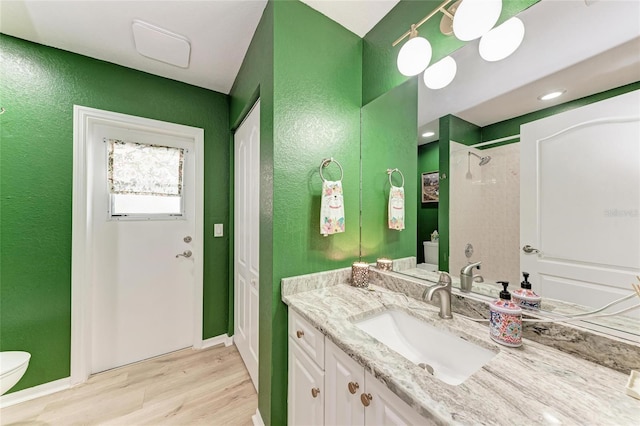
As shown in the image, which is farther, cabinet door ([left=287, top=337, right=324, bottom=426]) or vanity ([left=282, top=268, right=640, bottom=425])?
cabinet door ([left=287, top=337, right=324, bottom=426])

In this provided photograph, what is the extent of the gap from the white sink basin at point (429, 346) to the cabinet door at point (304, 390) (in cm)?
28

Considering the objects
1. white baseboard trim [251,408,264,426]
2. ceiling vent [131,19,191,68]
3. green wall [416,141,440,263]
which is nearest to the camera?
green wall [416,141,440,263]

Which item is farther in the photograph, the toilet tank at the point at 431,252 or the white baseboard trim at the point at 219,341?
the white baseboard trim at the point at 219,341

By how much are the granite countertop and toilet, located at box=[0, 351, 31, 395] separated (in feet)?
5.73

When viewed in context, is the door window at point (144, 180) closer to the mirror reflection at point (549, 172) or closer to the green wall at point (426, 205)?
the green wall at point (426, 205)

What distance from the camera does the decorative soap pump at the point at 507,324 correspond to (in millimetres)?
726

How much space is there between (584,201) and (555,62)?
1.59 feet

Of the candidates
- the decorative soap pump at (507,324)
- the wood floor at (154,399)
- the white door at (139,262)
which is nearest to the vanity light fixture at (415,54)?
the decorative soap pump at (507,324)

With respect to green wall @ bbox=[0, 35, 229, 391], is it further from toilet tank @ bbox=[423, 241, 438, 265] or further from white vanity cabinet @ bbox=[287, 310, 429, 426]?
toilet tank @ bbox=[423, 241, 438, 265]

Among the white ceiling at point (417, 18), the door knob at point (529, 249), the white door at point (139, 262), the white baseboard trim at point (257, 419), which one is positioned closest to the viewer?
the white ceiling at point (417, 18)

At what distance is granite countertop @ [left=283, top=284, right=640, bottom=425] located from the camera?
48 centimetres

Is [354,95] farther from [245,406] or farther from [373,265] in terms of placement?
[245,406]

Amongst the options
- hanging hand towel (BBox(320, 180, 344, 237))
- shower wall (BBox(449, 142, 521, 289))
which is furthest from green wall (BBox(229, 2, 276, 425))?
shower wall (BBox(449, 142, 521, 289))

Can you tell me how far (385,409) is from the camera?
636 mm
